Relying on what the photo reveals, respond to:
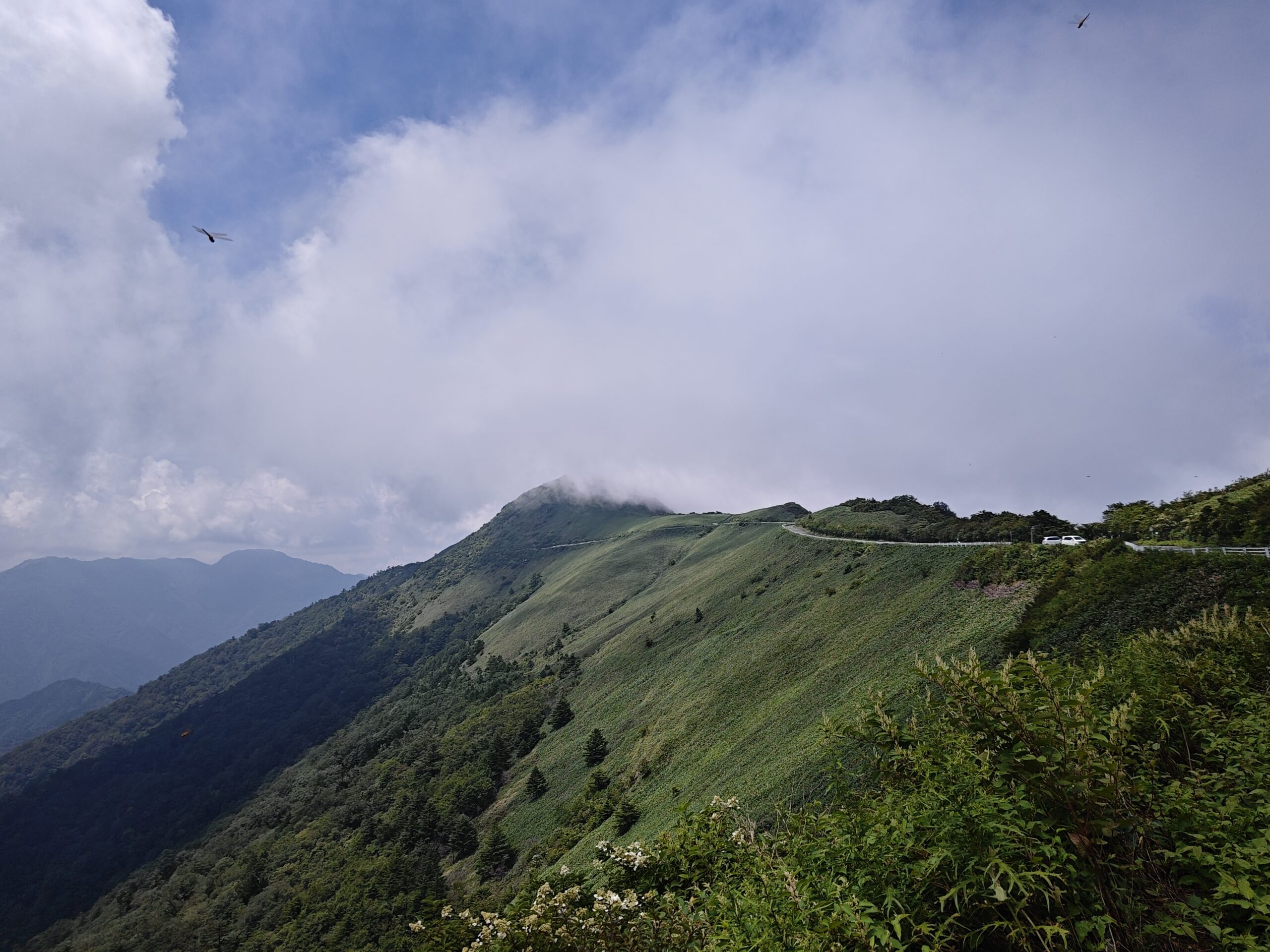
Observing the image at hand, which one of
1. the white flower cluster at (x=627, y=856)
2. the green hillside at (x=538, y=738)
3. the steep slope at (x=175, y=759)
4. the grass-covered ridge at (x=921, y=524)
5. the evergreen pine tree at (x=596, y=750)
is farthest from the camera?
the steep slope at (x=175, y=759)

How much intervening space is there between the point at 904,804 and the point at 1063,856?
1859 mm

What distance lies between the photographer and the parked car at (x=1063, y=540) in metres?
28.5

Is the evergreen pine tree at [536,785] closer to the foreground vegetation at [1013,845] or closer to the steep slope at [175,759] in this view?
the foreground vegetation at [1013,845]

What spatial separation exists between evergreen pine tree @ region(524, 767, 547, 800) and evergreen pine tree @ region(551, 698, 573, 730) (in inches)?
393

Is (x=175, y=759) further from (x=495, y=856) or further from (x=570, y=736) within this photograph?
(x=495, y=856)

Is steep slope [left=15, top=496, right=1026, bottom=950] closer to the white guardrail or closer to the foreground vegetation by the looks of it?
the white guardrail

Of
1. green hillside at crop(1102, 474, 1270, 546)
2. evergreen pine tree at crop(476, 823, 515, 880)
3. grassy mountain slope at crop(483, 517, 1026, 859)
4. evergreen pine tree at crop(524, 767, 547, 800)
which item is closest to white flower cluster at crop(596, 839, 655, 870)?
grassy mountain slope at crop(483, 517, 1026, 859)

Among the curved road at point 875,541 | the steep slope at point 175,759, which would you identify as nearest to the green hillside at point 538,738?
the steep slope at point 175,759

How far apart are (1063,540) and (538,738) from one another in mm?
53320

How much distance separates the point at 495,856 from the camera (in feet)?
139

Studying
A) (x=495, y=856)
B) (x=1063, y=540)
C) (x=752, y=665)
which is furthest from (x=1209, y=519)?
(x=495, y=856)

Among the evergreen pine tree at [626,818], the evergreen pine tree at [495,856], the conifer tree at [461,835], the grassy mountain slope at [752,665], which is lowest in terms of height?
the conifer tree at [461,835]

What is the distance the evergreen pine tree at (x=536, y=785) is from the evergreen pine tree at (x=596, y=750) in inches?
219

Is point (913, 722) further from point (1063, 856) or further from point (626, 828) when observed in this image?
point (626, 828)
